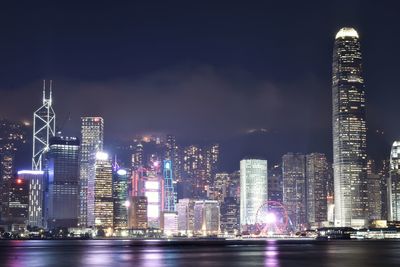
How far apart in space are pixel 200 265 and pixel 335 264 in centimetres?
2114

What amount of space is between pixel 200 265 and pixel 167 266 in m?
5.16

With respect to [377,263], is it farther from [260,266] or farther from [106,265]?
[106,265]

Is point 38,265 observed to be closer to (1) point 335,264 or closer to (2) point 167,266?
(2) point 167,266

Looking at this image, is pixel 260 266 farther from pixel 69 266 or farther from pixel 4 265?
pixel 4 265

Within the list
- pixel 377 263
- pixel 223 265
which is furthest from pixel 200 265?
pixel 377 263

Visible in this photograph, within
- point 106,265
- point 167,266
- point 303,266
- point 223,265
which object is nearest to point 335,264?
point 303,266

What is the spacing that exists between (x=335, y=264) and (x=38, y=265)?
46521 millimetres

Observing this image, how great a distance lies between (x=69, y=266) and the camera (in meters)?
106

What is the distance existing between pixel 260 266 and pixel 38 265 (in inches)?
1368

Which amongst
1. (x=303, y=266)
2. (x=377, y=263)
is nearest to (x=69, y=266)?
(x=303, y=266)

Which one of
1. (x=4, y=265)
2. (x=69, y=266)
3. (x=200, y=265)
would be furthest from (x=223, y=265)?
(x=4, y=265)

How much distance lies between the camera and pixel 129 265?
357 ft

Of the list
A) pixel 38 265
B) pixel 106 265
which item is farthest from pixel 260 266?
pixel 38 265

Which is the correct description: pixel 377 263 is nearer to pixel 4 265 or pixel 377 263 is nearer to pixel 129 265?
pixel 129 265
